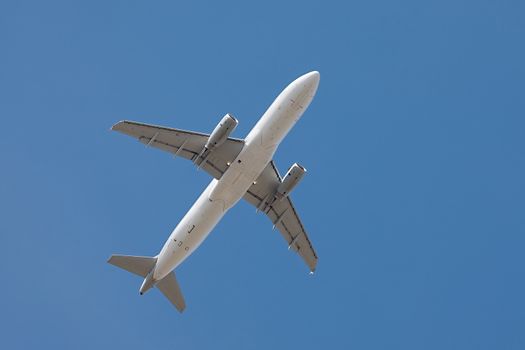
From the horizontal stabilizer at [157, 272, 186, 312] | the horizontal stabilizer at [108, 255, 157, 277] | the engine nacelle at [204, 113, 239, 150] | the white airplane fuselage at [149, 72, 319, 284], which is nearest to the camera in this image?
the white airplane fuselage at [149, 72, 319, 284]

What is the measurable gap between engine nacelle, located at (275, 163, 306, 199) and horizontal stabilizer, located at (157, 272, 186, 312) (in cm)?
1119

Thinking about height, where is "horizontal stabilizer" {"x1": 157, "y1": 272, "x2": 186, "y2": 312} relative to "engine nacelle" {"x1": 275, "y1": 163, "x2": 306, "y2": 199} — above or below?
below

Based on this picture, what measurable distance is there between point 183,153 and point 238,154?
4.62 meters

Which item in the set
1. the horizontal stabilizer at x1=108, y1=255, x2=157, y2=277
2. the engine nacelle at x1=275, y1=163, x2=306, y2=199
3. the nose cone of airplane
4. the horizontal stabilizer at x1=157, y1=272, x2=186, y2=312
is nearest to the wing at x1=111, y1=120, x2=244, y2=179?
the engine nacelle at x1=275, y1=163, x2=306, y2=199

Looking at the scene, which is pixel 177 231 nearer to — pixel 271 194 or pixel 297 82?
pixel 271 194

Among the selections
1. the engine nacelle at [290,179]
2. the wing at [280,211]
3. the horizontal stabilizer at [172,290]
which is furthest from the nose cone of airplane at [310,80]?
the horizontal stabilizer at [172,290]

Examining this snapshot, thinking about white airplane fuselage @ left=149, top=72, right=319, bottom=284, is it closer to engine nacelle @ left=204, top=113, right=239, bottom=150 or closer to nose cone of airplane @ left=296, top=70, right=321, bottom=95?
nose cone of airplane @ left=296, top=70, right=321, bottom=95

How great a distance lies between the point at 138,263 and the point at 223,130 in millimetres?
13037

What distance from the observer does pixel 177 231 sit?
198ft

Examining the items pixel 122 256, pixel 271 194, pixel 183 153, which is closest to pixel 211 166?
pixel 183 153

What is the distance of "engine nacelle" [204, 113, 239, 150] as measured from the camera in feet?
192

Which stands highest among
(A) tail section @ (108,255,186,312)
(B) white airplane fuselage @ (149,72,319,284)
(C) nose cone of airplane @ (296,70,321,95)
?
(C) nose cone of airplane @ (296,70,321,95)

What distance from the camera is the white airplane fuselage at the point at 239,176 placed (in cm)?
5684

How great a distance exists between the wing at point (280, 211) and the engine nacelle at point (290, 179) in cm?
88
